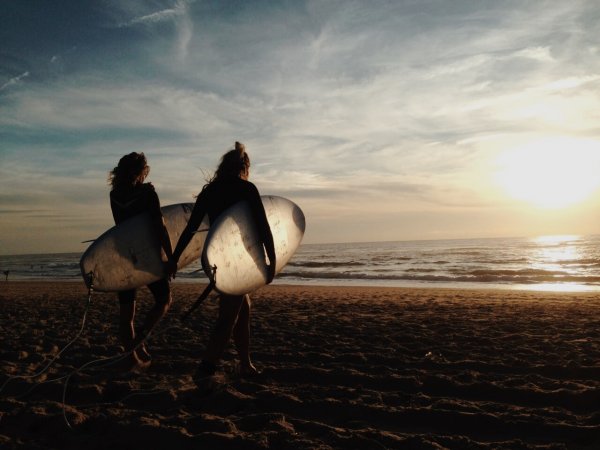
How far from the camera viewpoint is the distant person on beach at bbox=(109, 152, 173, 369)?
3.54 meters

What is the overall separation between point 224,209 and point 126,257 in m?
1.10

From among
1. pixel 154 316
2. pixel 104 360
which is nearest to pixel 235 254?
pixel 154 316

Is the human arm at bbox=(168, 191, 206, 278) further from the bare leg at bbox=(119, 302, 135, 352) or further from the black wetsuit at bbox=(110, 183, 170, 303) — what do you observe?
the bare leg at bbox=(119, 302, 135, 352)

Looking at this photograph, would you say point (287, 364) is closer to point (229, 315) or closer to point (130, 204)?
point (229, 315)

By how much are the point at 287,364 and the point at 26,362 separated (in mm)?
2600

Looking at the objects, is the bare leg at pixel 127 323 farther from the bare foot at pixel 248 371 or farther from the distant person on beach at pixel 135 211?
the bare foot at pixel 248 371

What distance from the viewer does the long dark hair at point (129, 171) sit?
3.53 meters

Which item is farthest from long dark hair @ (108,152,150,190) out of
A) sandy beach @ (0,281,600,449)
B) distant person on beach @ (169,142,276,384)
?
sandy beach @ (0,281,600,449)

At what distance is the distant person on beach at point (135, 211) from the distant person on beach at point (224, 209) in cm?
40

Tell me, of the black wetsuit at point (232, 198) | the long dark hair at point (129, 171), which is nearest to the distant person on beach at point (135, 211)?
the long dark hair at point (129, 171)

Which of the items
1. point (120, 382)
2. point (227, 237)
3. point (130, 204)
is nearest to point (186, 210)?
point (130, 204)

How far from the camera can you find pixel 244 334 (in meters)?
3.42

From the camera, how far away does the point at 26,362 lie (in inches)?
164

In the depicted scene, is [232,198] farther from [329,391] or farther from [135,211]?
[329,391]
